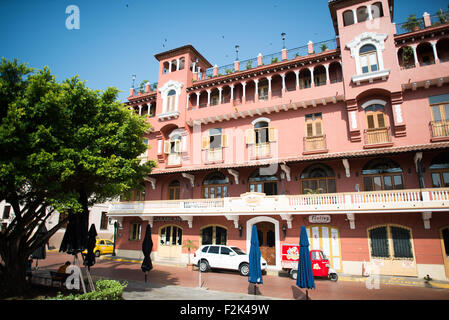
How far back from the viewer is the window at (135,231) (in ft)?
83.0

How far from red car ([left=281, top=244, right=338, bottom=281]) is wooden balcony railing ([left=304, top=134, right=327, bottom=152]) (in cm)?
732

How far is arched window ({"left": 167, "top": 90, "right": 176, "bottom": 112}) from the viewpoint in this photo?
2590 cm

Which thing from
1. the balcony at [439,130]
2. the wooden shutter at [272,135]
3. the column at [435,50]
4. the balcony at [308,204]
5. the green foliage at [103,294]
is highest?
the column at [435,50]

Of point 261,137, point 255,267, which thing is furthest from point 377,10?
point 255,267

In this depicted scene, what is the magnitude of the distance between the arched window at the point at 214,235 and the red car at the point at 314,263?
5.64m

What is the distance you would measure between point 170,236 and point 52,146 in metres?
15.4

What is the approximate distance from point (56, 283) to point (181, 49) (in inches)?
853

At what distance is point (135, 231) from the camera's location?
2555cm

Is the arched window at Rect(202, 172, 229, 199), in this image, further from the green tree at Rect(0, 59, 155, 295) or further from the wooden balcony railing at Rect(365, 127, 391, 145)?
the wooden balcony railing at Rect(365, 127, 391, 145)

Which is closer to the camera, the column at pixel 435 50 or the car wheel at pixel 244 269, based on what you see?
the car wheel at pixel 244 269

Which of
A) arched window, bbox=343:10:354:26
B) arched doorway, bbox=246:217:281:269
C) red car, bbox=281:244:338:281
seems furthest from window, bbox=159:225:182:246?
arched window, bbox=343:10:354:26

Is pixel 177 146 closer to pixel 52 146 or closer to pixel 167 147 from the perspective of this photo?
pixel 167 147

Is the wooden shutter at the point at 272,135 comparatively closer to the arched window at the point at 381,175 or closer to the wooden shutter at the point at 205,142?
the wooden shutter at the point at 205,142

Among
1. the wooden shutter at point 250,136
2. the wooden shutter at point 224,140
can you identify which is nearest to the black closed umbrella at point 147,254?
the wooden shutter at point 224,140
